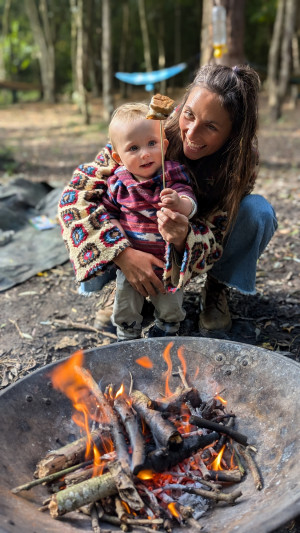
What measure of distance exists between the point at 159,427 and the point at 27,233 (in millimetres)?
3582

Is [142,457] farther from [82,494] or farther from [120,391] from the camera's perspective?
[120,391]

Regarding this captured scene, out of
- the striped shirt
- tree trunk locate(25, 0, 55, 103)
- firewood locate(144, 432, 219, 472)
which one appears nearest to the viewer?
firewood locate(144, 432, 219, 472)

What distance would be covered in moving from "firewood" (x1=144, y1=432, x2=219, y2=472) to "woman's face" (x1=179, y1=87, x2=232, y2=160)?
1302 mm

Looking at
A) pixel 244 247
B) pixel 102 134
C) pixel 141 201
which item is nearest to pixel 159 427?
pixel 141 201

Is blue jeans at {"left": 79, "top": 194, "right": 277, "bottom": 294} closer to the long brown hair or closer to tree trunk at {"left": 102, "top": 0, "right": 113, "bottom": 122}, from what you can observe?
the long brown hair

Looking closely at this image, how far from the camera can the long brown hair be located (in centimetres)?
231

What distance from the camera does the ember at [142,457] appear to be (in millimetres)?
1586

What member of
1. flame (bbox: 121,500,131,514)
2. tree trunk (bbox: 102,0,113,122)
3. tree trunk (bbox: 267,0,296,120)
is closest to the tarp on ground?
flame (bbox: 121,500,131,514)

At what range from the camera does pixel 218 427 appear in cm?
182

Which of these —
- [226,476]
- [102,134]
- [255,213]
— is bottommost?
[102,134]

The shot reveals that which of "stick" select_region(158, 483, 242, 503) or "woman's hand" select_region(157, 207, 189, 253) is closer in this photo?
"stick" select_region(158, 483, 242, 503)

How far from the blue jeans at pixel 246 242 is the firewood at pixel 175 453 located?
51.2 inches

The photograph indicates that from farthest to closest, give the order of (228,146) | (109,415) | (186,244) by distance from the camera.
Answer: (228,146), (186,244), (109,415)

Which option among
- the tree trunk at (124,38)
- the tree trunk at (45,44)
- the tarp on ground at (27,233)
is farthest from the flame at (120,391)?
the tree trunk at (45,44)
